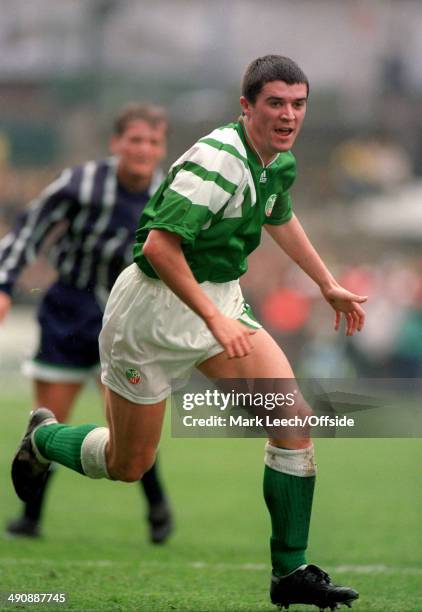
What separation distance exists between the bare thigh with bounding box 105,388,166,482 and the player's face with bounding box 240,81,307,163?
3.08 feet

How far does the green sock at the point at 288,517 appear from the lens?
4.41 meters

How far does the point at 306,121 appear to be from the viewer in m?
22.5

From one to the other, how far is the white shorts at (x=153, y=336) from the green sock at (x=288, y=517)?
0.46 m

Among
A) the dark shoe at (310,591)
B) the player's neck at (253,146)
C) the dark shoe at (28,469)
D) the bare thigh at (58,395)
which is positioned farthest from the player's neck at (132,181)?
the dark shoe at (310,591)

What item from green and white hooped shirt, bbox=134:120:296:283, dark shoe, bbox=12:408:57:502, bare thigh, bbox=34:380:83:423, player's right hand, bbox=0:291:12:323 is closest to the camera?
green and white hooped shirt, bbox=134:120:296:283

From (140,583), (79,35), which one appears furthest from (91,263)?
(79,35)

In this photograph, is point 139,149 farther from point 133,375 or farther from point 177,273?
point 177,273

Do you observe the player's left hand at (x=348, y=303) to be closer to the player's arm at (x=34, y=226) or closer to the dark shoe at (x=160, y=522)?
the player's arm at (x=34, y=226)

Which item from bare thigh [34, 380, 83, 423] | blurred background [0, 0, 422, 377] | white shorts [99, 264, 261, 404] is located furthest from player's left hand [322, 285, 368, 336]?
blurred background [0, 0, 422, 377]

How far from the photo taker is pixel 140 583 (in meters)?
5.14

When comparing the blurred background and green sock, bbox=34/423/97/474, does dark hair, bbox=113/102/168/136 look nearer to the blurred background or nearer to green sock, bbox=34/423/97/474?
green sock, bbox=34/423/97/474

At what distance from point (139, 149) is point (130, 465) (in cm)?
201

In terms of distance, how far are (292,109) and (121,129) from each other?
7.07 ft

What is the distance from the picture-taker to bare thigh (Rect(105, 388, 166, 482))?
178 inches
